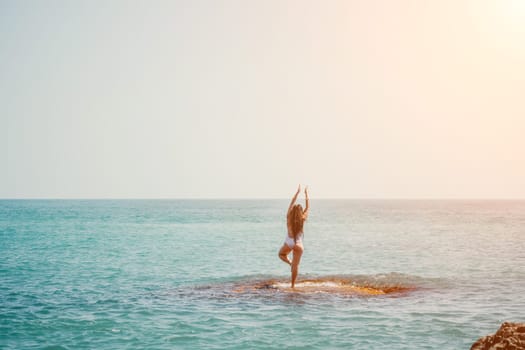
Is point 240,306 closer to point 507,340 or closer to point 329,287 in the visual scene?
point 329,287

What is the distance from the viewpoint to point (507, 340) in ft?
27.1

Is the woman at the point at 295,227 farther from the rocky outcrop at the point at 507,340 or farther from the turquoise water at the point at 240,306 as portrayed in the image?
the rocky outcrop at the point at 507,340

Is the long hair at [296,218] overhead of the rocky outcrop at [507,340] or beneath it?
overhead

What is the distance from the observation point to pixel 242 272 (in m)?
25.7

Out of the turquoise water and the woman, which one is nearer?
the turquoise water

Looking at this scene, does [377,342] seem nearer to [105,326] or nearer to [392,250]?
[105,326]

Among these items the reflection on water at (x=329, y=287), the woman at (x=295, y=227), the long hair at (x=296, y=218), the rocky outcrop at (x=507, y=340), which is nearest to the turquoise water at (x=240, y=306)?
the reflection on water at (x=329, y=287)

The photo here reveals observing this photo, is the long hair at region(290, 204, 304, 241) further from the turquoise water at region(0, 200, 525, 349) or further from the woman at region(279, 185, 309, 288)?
the turquoise water at region(0, 200, 525, 349)

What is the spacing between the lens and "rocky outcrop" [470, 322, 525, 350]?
8133mm

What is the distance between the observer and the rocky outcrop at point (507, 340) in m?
8.13

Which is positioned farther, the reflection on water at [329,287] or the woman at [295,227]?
the reflection on water at [329,287]

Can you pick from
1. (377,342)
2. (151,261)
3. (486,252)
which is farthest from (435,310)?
(486,252)

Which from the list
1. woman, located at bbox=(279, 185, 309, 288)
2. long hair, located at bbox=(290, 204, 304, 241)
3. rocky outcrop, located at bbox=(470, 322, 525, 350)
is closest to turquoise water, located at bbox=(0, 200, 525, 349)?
woman, located at bbox=(279, 185, 309, 288)

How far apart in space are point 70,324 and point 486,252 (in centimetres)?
3076
